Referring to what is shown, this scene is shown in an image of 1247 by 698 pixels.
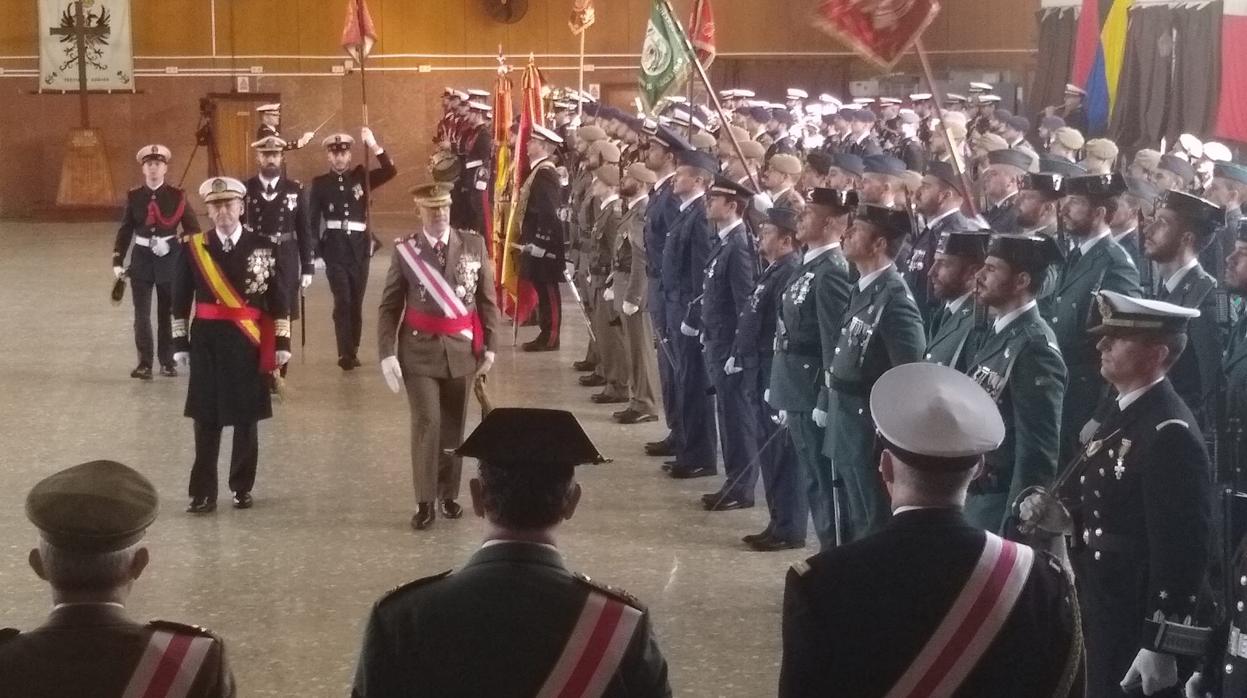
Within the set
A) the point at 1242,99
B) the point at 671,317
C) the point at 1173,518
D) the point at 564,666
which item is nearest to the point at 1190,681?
the point at 1173,518

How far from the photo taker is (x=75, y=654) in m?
2.62

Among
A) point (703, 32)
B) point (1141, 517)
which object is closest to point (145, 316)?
point (703, 32)

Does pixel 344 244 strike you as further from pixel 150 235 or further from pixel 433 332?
pixel 433 332

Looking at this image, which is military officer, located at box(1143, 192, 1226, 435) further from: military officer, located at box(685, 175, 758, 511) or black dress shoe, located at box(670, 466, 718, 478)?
black dress shoe, located at box(670, 466, 718, 478)

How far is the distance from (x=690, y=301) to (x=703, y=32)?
172 inches

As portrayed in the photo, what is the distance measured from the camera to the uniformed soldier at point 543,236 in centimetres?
1279

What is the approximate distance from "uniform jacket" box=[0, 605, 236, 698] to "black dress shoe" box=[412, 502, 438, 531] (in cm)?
518

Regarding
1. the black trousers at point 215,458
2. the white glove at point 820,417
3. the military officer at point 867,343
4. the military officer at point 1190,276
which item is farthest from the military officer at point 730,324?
the black trousers at point 215,458

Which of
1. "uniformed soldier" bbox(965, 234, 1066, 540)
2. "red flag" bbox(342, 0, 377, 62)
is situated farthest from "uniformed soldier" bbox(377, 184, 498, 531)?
"red flag" bbox(342, 0, 377, 62)

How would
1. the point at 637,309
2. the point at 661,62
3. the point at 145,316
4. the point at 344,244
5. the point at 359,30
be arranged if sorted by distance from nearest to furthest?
1. the point at 637,309
2. the point at 661,62
3. the point at 145,316
4. the point at 344,244
5. the point at 359,30

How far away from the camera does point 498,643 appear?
104 inches

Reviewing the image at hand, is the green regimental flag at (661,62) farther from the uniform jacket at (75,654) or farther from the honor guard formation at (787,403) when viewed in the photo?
the uniform jacket at (75,654)

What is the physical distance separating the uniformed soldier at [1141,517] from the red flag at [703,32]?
7.78 m

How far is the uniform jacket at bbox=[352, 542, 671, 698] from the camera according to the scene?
Result: 2.64 metres
